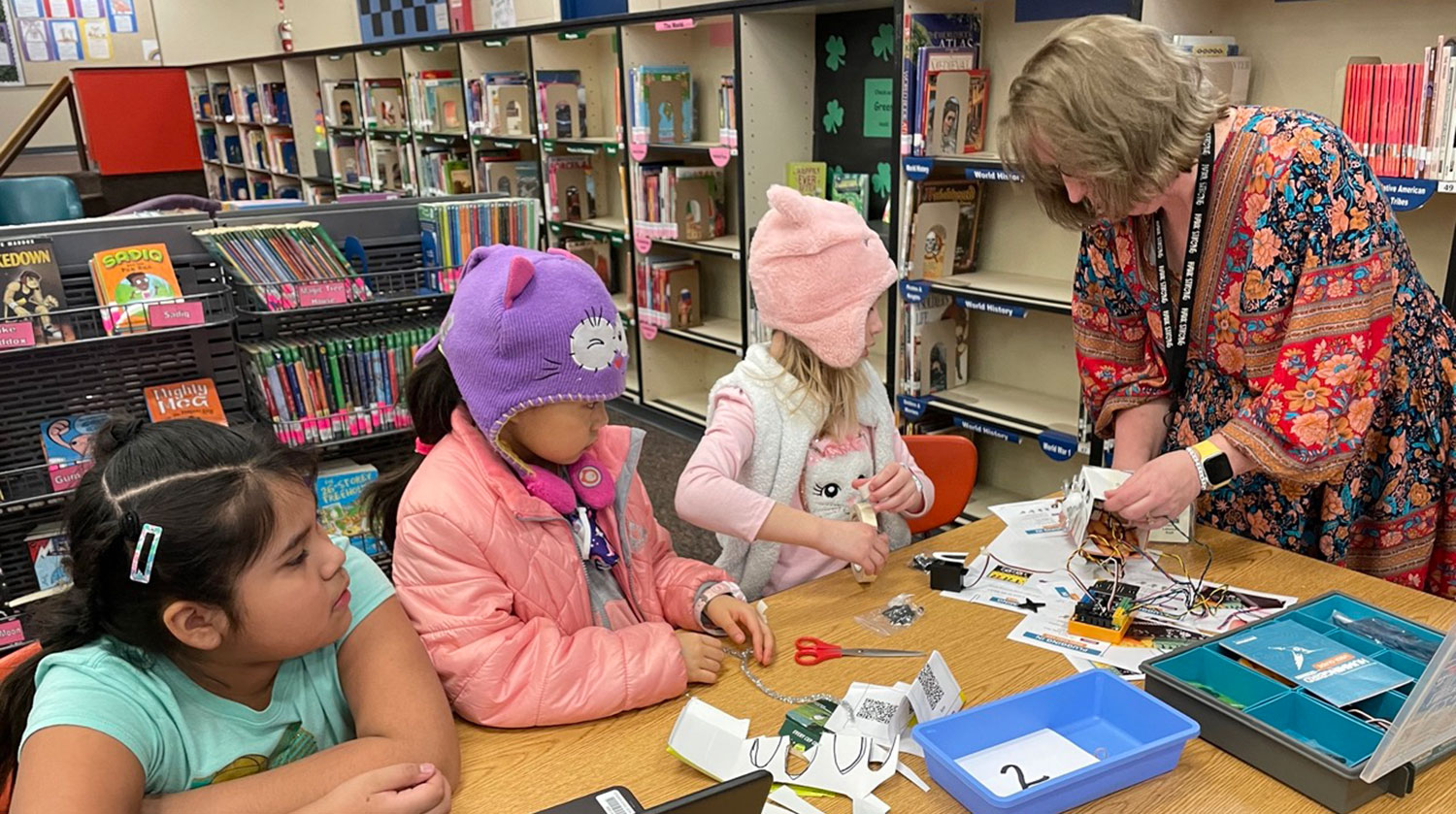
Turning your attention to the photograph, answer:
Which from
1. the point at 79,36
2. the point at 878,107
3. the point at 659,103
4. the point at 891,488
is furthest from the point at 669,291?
the point at 79,36

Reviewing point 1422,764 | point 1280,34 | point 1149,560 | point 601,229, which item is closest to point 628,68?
point 601,229

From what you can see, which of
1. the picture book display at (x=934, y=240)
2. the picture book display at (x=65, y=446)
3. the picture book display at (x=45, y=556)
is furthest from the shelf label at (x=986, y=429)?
the picture book display at (x=45, y=556)

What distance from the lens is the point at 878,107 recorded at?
379 cm

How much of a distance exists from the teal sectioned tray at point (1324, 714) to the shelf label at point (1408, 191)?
136 centimetres

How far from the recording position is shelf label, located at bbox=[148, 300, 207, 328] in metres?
2.16

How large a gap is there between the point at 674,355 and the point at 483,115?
5.88 feet

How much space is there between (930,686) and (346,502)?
6.16 feet

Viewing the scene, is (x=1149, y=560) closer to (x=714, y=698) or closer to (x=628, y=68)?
(x=714, y=698)

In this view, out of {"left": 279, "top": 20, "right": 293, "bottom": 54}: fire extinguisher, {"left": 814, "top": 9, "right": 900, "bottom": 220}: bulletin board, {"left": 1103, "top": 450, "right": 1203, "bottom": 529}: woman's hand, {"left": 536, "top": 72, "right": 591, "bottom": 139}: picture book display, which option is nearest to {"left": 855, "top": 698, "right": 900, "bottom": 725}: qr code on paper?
{"left": 1103, "top": 450, "right": 1203, "bottom": 529}: woman's hand

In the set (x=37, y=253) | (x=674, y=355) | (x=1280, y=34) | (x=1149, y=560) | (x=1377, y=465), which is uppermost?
(x=1280, y=34)

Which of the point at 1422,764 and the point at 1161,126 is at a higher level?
the point at 1161,126

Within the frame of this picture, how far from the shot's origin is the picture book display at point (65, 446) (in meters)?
2.19

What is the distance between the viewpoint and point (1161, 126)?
1.45m

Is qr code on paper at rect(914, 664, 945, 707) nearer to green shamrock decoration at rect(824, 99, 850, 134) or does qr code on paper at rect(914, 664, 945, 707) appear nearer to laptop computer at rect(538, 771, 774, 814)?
laptop computer at rect(538, 771, 774, 814)
